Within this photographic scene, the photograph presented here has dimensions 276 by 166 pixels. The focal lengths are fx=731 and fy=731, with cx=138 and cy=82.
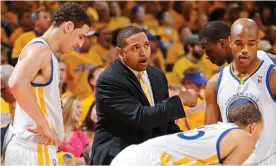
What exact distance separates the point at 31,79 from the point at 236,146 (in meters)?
1.43

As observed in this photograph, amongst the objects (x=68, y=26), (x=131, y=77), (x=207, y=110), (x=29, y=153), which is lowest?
(x=29, y=153)

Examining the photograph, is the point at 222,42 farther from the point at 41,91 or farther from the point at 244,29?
the point at 41,91

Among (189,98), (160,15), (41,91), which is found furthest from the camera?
(160,15)

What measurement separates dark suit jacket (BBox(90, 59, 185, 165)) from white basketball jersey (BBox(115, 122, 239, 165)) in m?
0.58

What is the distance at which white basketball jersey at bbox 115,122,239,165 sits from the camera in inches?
188

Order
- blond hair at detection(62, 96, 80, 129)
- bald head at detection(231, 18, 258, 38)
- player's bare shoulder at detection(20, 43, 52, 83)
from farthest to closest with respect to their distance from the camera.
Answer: blond hair at detection(62, 96, 80, 129) < bald head at detection(231, 18, 258, 38) < player's bare shoulder at detection(20, 43, 52, 83)

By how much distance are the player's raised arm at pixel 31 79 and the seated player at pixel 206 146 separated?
593 millimetres

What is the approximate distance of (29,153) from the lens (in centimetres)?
511

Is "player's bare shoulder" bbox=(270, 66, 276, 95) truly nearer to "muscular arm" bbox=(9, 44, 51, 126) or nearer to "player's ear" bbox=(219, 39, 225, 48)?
"player's ear" bbox=(219, 39, 225, 48)

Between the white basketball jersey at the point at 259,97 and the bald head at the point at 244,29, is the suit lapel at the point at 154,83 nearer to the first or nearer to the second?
the white basketball jersey at the point at 259,97

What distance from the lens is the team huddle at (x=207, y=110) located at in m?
4.79

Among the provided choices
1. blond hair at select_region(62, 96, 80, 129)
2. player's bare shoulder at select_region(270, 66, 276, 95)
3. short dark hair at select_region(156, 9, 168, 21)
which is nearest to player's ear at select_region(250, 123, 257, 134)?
player's bare shoulder at select_region(270, 66, 276, 95)

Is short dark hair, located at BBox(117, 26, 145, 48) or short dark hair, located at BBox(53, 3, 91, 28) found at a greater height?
short dark hair, located at BBox(53, 3, 91, 28)

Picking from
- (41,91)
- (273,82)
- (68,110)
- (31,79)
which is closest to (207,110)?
(273,82)
